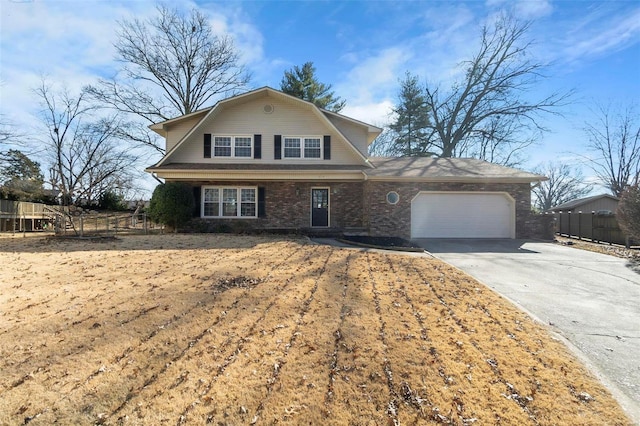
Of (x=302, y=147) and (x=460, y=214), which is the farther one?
(x=302, y=147)

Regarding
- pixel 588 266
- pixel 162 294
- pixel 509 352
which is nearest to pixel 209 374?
pixel 162 294

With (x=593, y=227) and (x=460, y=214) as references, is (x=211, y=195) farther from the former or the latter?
(x=593, y=227)

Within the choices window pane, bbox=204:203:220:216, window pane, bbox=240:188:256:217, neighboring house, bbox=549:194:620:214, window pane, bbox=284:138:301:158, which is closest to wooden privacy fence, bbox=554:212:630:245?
window pane, bbox=284:138:301:158

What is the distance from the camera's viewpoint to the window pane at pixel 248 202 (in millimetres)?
14914

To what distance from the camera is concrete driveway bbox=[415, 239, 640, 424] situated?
10.8ft

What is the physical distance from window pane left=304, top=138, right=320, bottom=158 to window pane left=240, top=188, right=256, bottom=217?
3.16 m

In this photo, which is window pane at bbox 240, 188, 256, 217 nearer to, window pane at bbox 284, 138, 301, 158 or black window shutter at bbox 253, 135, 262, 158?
black window shutter at bbox 253, 135, 262, 158

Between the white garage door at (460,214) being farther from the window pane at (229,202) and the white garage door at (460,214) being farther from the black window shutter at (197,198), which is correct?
the black window shutter at (197,198)

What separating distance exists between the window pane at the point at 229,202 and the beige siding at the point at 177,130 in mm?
4068

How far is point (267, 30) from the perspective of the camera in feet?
46.0

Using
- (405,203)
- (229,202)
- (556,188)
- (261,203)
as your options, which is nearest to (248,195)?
(261,203)

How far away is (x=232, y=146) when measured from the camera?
15273mm

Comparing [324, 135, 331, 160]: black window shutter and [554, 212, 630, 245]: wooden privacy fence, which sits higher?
[324, 135, 331, 160]: black window shutter

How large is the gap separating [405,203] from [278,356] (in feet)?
36.7
